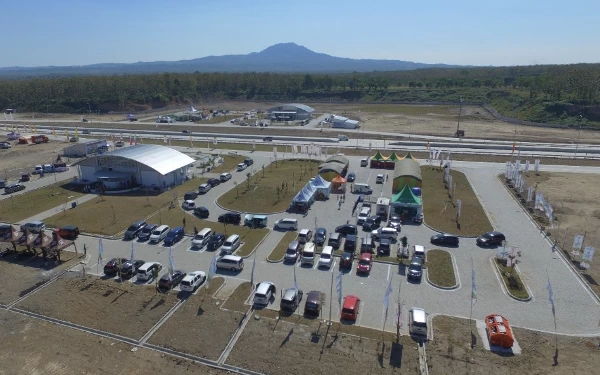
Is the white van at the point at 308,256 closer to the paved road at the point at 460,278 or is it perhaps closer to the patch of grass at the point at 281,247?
the paved road at the point at 460,278

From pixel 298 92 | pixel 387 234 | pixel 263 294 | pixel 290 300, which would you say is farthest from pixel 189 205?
pixel 298 92

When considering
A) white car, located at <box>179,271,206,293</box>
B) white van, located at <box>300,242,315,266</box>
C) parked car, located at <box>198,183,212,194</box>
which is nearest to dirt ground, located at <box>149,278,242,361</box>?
white car, located at <box>179,271,206,293</box>

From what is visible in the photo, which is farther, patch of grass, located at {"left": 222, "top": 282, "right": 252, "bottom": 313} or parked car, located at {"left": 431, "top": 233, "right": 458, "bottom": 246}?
parked car, located at {"left": 431, "top": 233, "right": 458, "bottom": 246}

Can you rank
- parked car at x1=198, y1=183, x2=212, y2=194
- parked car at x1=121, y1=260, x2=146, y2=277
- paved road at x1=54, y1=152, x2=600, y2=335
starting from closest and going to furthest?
paved road at x1=54, y1=152, x2=600, y2=335 < parked car at x1=121, y1=260, x2=146, y2=277 < parked car at x1=198, y1=183, x2=212, y2=194

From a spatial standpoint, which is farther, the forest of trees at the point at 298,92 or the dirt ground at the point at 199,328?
the forest of trees at the point at 298,92

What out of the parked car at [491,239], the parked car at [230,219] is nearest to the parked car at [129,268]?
the parked car at [230,219]

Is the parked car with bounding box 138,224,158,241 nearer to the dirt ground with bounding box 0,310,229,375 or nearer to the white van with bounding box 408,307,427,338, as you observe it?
the dirt ground with bounding box 0,310,229,375
